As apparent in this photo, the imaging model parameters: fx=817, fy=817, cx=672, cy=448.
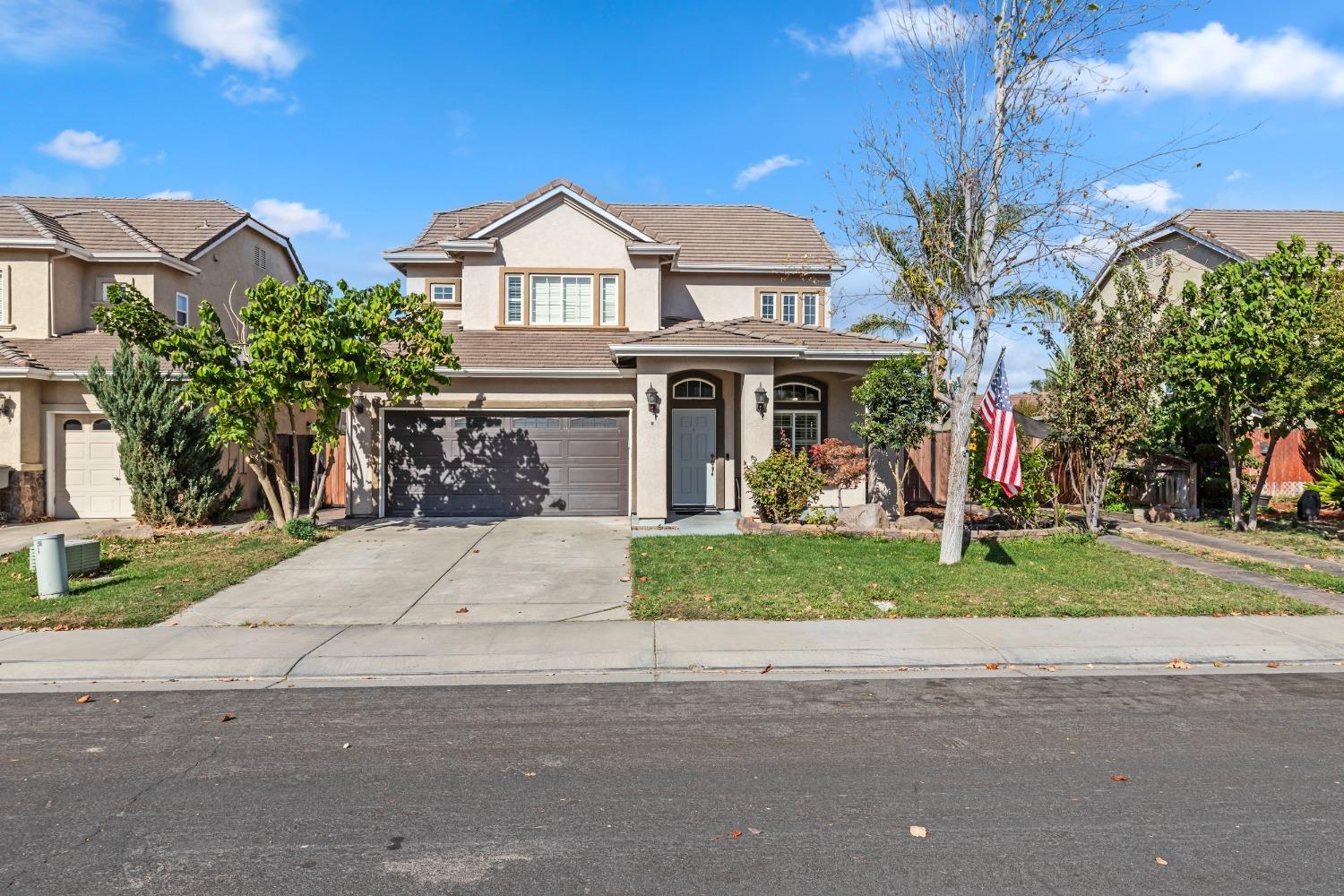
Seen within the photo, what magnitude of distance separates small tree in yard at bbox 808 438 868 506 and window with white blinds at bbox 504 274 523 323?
775 centimetres

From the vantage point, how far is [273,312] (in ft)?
43.7

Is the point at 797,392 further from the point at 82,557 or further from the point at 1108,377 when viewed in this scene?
the point at 82,557

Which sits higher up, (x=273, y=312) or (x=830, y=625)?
(x=273, y=312)

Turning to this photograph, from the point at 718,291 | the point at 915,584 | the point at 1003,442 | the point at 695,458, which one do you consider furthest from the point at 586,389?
the point at 915,584

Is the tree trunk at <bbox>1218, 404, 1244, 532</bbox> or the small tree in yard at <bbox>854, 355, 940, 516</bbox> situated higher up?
the small tree in yard at <bbox>854, 355, 940, 516</bbox>

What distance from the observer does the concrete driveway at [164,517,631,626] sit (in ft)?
29.8

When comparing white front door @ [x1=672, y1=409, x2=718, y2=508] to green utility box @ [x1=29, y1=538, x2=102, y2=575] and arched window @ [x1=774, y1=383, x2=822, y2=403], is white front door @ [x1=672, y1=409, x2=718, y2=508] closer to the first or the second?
arched window @ [x1=774, y1=383, x2=822, y2=403]

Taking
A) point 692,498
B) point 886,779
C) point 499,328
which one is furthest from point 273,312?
point 886,779

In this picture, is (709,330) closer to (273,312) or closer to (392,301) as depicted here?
(392,301)

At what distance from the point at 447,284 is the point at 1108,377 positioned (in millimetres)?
15032

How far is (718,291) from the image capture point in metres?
20.8

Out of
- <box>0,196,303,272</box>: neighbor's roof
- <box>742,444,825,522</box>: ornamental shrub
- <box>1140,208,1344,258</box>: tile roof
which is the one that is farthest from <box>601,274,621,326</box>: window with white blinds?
<box>1140,208,1344,258</box>: tile roof

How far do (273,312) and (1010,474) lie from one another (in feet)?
38.0

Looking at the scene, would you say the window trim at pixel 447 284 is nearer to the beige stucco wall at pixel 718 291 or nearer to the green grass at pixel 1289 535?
the beige stucco wall at pixel 718 291
